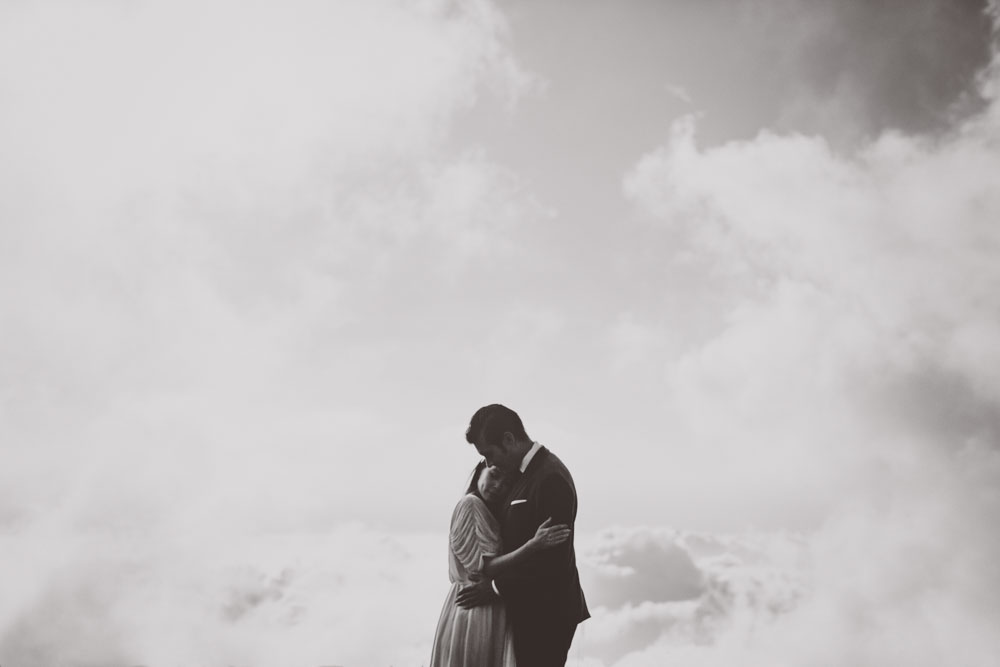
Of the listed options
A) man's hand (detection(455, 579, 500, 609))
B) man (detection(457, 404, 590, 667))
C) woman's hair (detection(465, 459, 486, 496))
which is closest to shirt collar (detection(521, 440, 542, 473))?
man (detection(457, 404, 590, 667))

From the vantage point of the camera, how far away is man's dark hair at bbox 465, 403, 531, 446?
6129mm

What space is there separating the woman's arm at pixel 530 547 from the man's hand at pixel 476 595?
10 cm

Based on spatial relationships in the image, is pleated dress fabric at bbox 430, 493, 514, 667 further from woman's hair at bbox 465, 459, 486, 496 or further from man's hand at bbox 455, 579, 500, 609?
woman's hair at bbox 465, 459, 486, 496

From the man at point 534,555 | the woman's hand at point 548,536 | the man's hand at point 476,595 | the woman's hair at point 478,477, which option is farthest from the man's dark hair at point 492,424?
the man's hand at point 476,595

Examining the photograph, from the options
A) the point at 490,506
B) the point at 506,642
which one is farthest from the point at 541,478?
the point at 506,642

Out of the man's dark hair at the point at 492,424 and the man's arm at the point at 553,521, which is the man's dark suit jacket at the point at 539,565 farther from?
the man's dark hair at the point at 492,424

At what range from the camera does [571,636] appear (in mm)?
6238

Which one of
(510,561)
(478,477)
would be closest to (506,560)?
(510,561)

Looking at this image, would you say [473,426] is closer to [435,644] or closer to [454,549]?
[454,549]

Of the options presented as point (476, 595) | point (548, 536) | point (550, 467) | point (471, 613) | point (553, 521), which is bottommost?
point (471, 613)

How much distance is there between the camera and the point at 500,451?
6145 millimetres

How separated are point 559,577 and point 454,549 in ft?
2.92

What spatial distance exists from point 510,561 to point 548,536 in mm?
362

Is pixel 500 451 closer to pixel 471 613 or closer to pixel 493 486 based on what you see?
pixel 493 486
